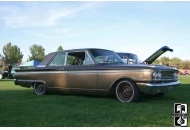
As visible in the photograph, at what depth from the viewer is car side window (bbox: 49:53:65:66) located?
8.70 metres

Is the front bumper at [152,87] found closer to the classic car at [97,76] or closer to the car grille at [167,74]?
the classic car at [97,76]

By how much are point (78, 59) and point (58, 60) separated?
2.44 feet

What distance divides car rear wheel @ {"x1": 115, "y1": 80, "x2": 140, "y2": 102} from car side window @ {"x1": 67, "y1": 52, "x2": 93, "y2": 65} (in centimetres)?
111

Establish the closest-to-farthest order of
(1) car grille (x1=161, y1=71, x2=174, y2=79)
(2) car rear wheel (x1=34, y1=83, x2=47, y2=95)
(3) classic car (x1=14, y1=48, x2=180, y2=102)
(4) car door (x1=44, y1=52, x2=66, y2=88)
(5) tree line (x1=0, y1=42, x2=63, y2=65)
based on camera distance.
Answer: (3) classic car (x1=14, y1=48, x2=180, y2=102) → (1) car grille (x1=161, y1=71, x2=174, y2=79) → (4) car door (x1=44, y1=52, x2=66, y2=88) → (2) car rear wheel (x1=34, y1=83, x2=47, y2=95) → (5) tree line (x1=0, y1=42, x2=63, y2=65)

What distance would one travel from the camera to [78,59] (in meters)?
8.41

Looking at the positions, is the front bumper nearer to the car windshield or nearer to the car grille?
the car grille

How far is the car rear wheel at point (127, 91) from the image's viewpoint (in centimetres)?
703

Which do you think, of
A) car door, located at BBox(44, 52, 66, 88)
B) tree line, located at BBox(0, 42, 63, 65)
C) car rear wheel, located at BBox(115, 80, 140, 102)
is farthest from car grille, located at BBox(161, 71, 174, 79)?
tree line, located at BBox(0, 42, 63, 65)

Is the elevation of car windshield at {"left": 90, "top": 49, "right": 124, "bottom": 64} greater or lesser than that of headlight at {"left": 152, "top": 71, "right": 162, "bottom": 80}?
greater

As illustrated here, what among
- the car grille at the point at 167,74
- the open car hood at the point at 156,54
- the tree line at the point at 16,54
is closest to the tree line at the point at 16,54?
the tree line at the point at 16,54

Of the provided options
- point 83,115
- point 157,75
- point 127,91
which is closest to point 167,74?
point 157,75

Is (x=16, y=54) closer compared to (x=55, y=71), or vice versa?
(x=55, y=71)

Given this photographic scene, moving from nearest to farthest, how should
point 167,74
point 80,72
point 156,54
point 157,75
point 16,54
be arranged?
1. point 157,75
2. point 167,74
3. point 80,72
4. point 156,54
5. point 16,54

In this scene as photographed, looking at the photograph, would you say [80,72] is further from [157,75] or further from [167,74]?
[167,74]
